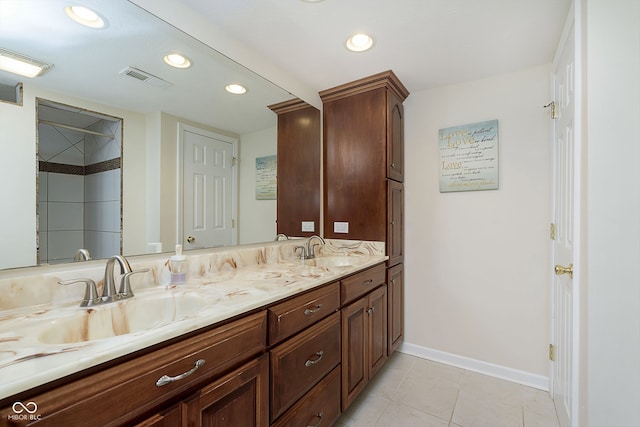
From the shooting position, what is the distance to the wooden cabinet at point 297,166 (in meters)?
2.08

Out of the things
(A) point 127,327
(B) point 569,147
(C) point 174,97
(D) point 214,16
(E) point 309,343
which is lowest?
(E) point 309,343

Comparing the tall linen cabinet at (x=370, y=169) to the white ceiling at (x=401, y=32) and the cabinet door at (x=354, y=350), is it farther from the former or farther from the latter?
the cabinet door at (x=354, y=350)

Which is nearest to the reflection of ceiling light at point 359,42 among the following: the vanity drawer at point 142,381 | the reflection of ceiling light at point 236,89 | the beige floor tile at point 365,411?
the reflection of ceiling light at point 236,89

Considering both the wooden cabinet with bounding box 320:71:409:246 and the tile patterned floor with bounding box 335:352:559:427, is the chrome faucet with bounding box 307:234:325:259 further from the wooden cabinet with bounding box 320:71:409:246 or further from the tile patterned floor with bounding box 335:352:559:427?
the tile patterned floor with bounding box 335:352:559:427

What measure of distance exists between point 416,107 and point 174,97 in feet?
6.08

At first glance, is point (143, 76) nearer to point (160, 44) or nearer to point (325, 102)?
point (160, 44)

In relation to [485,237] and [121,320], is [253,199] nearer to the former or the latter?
[121,320]

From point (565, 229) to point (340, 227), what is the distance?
1.41m

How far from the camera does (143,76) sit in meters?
1.29

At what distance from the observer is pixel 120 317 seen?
0.96 metres

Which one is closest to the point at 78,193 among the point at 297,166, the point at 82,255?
the point at 82,255

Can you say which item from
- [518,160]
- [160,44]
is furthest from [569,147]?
[160,44]

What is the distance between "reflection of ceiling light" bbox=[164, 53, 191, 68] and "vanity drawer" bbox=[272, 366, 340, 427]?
170cm

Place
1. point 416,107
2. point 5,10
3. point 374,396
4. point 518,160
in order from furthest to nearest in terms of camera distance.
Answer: point 416,107 → point 518,160 → point 374,396 → point 5,10
